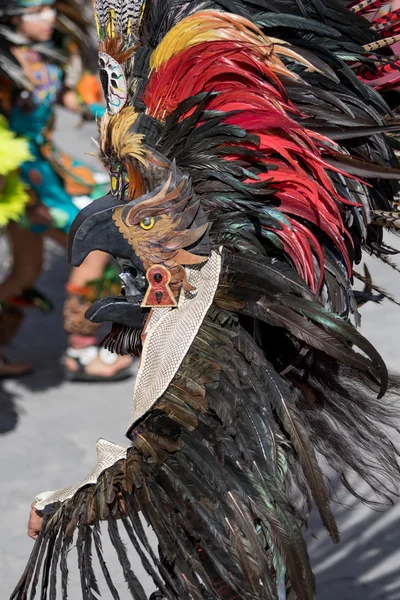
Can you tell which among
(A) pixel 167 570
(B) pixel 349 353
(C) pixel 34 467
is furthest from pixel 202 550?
(C) pixel 34 467

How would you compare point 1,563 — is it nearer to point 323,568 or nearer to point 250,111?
point 323,568

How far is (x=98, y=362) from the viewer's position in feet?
15.5

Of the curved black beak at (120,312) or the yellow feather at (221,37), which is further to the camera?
the curved black beak at (120,312)

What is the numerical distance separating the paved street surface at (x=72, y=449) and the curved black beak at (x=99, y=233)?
75 cm

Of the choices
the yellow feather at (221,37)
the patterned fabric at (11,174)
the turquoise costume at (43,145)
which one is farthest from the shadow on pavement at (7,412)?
the yellow feather at (221,37)

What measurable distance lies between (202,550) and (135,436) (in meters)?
0.25

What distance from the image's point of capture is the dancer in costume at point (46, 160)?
14.0 feet

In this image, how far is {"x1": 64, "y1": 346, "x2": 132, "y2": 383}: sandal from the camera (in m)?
4.72

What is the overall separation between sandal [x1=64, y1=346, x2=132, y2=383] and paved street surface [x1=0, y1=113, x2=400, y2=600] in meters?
0.04

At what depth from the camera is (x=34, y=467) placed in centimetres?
393

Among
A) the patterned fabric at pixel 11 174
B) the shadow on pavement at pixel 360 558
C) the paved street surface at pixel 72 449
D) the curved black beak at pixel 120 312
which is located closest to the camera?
the curved black beak at pixel 120 312

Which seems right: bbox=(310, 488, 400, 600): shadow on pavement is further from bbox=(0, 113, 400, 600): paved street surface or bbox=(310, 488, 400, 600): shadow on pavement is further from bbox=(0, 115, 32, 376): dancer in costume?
bbox=(0, 115, 32, 376): dancer in costume

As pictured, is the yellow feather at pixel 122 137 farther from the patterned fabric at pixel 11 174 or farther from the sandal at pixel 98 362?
the sandal at pixel 98 362

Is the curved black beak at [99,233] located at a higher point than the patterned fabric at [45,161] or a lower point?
higher
